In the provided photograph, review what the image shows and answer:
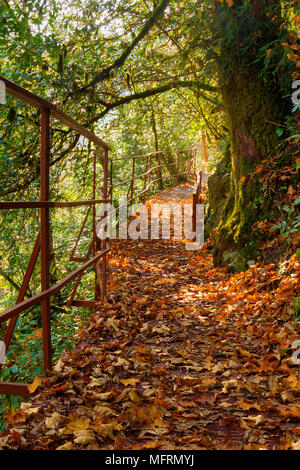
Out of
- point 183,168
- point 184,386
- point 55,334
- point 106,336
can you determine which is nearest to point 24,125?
point 55,334

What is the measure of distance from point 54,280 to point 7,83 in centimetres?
658

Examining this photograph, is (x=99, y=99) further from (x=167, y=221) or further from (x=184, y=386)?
(x=184, y=386)

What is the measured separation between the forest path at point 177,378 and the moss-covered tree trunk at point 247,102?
94cm

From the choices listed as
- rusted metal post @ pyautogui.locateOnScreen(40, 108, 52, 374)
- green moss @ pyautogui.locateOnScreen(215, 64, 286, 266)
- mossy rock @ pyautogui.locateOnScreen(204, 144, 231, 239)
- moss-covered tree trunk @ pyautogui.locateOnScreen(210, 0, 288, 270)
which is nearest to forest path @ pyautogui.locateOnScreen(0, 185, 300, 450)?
rusted metal post @ pyautogui.locateOnScreen(40, 108, 52, 374)

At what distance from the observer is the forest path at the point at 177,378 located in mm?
2074

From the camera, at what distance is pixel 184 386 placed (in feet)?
8.96

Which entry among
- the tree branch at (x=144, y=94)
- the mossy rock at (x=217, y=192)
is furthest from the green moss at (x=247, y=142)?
the mossy rock at (x=217, y=192)

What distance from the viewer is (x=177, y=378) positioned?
283 cm

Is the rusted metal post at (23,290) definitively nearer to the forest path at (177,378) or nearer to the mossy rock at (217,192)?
the forest path at (177,378)

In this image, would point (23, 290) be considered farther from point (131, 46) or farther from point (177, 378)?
point (131, 46)

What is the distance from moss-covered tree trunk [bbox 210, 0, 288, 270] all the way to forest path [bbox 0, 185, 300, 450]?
936 millimetres

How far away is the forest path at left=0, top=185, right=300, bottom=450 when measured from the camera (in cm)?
207

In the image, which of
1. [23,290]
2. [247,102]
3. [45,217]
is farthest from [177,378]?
[247,102]

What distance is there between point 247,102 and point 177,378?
175 inches
